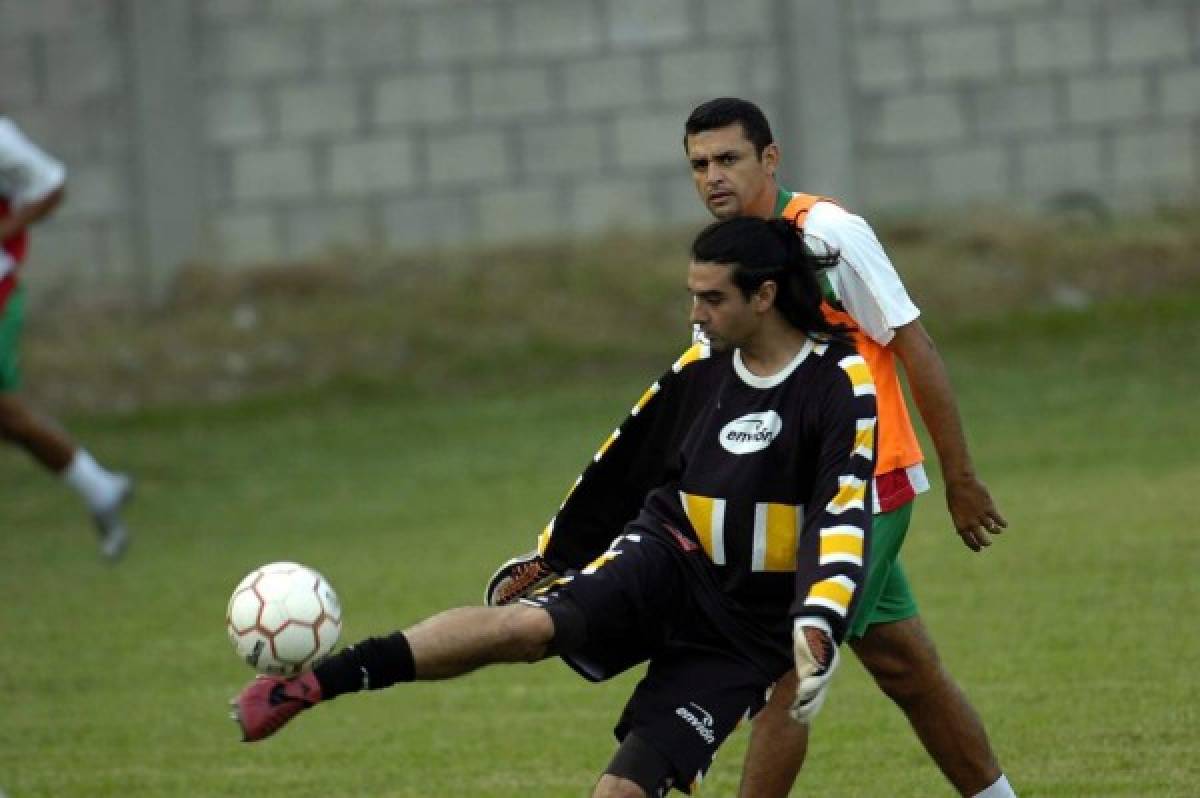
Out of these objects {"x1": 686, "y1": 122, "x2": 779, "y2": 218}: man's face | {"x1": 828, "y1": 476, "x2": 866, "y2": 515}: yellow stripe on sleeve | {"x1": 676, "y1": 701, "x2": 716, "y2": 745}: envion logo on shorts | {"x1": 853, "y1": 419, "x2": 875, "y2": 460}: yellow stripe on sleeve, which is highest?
{"x1": 686, "y1": 122, "x2": 779, "y2": 218}: man's face

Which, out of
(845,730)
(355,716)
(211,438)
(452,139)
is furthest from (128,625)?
(452,139)

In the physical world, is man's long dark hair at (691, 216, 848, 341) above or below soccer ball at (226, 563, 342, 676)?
above

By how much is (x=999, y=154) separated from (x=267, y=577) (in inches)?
477

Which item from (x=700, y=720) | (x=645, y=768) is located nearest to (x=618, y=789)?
(x=645, y=768)

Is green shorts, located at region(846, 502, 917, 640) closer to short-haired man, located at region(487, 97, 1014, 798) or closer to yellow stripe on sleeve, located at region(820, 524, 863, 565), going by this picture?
short-haired man, located at region(487, 97, 1014, 798)

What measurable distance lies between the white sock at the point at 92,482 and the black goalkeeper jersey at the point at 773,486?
17.7 ft

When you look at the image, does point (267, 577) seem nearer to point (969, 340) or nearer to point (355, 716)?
point (355, 716)

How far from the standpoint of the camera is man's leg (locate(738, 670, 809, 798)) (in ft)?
18.9

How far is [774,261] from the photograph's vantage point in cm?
518

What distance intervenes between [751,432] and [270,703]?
1.31 meters

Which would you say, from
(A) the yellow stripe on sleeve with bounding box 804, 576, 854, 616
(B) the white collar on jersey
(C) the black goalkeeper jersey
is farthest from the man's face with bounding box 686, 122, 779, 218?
(A) the yellow stripe on sleeve with bounding box 804, 576, 854, 616

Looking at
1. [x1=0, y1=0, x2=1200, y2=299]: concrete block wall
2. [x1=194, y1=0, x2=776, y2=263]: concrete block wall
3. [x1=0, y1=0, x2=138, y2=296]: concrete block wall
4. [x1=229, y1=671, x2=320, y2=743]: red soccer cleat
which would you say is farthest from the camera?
[x1=0, y1=0, x2=138, y2=296]: concrete block wall

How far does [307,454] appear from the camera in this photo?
1462cm

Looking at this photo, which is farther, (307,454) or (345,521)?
(307,454)
